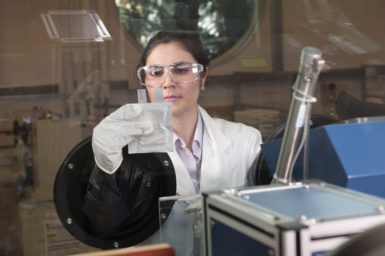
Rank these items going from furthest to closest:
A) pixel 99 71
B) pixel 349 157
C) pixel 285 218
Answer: pixel 99 71, pixel 349 157, pixel 285 218

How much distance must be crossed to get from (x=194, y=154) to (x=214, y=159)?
0.09 meters

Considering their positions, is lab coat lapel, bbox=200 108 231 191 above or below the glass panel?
below

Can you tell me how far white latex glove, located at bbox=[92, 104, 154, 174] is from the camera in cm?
245

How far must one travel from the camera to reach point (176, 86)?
8.20 ft

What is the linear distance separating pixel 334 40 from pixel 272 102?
1.41ft

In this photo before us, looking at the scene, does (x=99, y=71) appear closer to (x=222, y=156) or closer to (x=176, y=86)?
(x=176, y=86)

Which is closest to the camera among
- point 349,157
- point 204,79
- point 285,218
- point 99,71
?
point 285,218

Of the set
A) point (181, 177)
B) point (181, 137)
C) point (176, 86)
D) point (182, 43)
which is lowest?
point (181, 177)

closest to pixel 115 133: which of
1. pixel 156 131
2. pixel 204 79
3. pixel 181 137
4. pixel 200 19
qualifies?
pixel 156 131

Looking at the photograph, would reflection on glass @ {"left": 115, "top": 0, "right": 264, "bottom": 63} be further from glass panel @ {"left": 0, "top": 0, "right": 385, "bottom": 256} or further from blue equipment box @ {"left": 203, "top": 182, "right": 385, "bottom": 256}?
blue equipment box @ {"left": 203, "top": 182, "right": 385, "bottom": 256}

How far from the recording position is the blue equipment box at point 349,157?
1733 mm

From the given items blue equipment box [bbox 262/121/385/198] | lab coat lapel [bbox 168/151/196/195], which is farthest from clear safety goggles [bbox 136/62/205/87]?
blue equipment box [bbox 262/121/385/198]

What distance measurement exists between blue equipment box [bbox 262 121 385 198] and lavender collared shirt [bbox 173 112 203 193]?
0.75 meters

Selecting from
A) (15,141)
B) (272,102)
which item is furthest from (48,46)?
(272,102)
